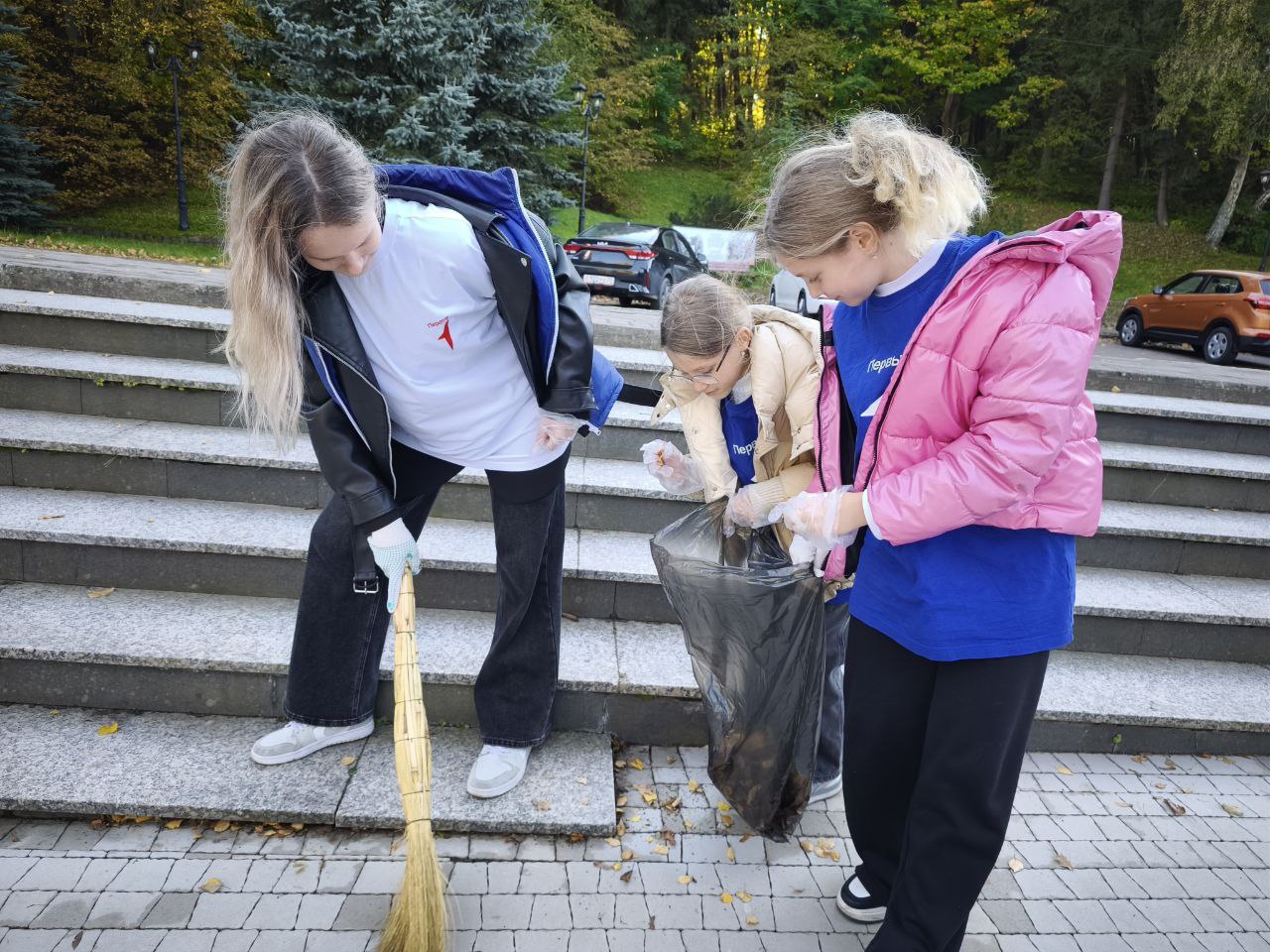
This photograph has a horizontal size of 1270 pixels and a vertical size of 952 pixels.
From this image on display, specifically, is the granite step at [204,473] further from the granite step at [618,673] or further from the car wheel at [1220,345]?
the car wheel at [1220,345]

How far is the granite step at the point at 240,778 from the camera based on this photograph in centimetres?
242

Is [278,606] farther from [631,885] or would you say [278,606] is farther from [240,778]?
[631,885]

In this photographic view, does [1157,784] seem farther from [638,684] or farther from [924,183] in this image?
[924,183]

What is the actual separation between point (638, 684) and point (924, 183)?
1.88 meters

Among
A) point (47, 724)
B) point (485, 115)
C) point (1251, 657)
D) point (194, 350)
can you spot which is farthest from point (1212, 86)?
point (47, 724)

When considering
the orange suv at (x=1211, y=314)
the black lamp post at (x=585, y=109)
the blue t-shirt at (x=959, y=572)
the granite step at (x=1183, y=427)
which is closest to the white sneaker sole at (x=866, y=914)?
the blue t-shirt at (x=959, y=572)

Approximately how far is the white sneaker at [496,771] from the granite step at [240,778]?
0.03 m

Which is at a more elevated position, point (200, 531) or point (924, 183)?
point (924, 183)

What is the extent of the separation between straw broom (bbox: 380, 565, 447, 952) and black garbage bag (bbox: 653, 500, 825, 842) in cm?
73

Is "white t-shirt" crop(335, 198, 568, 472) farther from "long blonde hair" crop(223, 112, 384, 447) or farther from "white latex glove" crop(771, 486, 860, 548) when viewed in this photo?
"white latex glove" crop(771, 486, 860, 548)

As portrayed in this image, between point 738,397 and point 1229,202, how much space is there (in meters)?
26.2

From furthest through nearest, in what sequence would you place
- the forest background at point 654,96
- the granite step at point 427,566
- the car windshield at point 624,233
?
the car windshield at point 624,233 → the forest background at point 654,96 → the granite step at point 427,566

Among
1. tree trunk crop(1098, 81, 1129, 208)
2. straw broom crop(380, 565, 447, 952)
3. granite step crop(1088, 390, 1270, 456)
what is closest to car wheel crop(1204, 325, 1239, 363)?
granite step crop(1088, 390, 1270, 456)

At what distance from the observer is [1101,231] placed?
4.99 feet
